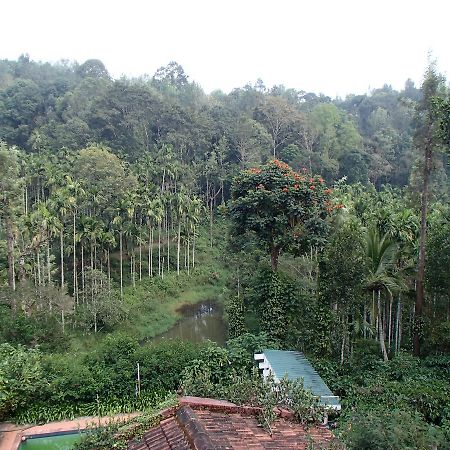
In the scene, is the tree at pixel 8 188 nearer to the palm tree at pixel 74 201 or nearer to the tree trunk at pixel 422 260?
the palm tree at pixel 74 201

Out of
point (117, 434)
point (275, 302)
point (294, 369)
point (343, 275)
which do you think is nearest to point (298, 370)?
point (294, 369)

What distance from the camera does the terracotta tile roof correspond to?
482 cm

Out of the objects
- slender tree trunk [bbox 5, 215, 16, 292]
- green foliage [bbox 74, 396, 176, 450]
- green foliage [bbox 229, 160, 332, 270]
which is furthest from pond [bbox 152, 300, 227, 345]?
green foliage [bbox 74, 396, 176, 450]

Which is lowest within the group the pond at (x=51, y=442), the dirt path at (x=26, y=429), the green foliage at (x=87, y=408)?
the pond at (x=51, y=442)

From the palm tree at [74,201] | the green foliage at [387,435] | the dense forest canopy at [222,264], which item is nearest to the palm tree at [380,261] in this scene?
the dense forest canopy at [222,264]

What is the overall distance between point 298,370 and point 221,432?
6.37 m

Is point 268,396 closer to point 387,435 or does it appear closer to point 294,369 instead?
point 387,435

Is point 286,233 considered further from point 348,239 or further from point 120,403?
point 120,403

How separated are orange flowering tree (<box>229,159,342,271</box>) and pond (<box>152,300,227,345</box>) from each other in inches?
338

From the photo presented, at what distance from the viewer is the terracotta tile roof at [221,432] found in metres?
4.82

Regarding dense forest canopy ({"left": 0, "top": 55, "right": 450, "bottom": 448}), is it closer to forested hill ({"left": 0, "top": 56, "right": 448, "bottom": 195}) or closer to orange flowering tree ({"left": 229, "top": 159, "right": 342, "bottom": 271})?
orange flowering tree ({"left": 229, "top": 159, "right": 342, "bottom": 271})

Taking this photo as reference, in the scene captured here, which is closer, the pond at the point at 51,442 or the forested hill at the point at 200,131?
the pond at the point at 51,442

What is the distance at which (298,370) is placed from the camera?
37.0 ft

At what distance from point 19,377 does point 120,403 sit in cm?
247
